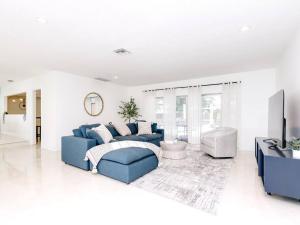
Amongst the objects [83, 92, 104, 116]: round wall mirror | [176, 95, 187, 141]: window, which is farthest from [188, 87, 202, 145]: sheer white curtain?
[83, 92, 104, 116]: round wall mirror

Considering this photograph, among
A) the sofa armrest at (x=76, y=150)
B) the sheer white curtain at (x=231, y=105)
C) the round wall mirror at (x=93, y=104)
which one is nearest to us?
the sofa armrest at (x=76, y=150)

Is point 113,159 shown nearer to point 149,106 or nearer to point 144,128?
point 144,128

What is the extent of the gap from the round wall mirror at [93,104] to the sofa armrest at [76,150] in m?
2.18

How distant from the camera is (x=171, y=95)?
637 cm

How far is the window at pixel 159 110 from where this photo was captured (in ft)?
22.4

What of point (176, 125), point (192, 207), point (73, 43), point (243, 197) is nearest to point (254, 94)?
point (176, 125)

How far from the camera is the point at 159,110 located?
22.6 ft

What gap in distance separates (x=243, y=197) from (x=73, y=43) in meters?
3.66

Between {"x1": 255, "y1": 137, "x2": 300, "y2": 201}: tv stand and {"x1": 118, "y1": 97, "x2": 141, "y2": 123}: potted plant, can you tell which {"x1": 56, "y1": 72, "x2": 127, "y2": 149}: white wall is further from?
{"x1": 255, "y1": 137, "x2": 300, "y2": 201}: tv stand

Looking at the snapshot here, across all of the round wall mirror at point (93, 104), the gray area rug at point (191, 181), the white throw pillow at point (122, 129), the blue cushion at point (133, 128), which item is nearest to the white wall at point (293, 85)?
the gray area rug at point (191, 181)

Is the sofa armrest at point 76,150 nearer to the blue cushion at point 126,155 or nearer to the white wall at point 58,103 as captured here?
the blue cushion at point 126,155

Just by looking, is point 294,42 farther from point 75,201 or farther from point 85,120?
point 85,120

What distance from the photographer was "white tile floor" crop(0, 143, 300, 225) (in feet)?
5.84

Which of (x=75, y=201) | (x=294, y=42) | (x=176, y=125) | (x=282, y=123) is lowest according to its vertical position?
(x=75, y=201)
